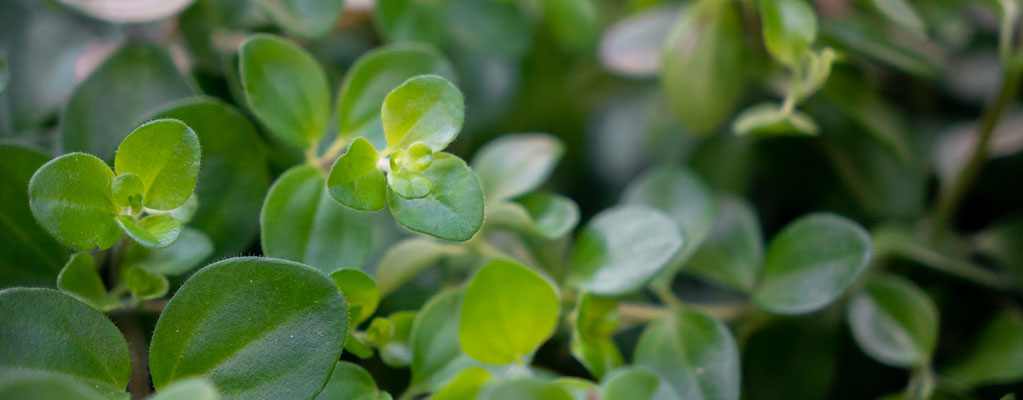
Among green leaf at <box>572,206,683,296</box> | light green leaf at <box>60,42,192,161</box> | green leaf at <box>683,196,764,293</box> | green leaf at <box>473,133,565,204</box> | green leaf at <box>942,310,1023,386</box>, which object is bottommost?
green leaf at <box>942,310,1023,386</box>

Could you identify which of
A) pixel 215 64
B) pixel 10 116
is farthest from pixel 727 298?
pixel 10 116

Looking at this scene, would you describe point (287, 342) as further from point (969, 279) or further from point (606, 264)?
point (969, 279)

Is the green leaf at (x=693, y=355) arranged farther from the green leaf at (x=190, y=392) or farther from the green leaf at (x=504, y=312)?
the green leaf at (x=190, y=392)

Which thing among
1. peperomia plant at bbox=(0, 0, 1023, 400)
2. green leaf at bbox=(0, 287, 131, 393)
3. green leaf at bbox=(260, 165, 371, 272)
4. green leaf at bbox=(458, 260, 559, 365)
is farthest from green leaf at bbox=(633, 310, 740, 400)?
green leaf at bbox=(0, 287, 131, 393)

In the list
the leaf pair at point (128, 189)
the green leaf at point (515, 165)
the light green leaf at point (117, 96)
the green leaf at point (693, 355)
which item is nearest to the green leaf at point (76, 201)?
the leaf pair at point (128, 189)

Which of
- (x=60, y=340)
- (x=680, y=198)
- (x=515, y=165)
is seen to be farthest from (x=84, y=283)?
(x=680, y=198)

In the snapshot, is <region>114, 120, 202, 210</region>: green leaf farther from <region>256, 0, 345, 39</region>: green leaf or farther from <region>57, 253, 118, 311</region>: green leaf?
<region>256, 0, 345, 39</region>: green leaf
